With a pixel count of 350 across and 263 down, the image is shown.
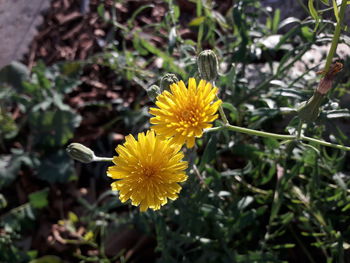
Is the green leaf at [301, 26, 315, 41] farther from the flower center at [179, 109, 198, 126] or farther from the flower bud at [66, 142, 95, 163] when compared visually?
the flower bud at [66, 142, 95, 163]

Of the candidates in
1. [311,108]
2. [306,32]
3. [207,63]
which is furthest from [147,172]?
[306,32]

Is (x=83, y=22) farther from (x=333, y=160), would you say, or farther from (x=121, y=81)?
(x=333, y=160)

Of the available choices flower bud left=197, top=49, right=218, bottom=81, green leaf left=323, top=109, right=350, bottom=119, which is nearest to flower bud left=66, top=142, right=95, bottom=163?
flower bud left=197, top=49, right=218, bottom=81

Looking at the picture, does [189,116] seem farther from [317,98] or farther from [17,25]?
[17,25]

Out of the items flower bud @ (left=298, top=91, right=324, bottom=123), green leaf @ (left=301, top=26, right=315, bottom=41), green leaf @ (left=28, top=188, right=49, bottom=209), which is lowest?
green leaf @ (left=28, top=188, right=49, bottom=209)

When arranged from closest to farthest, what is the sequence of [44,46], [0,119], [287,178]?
[287,178], [0,119], [44,46]

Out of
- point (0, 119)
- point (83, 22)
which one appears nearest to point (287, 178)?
point (0, 119)
